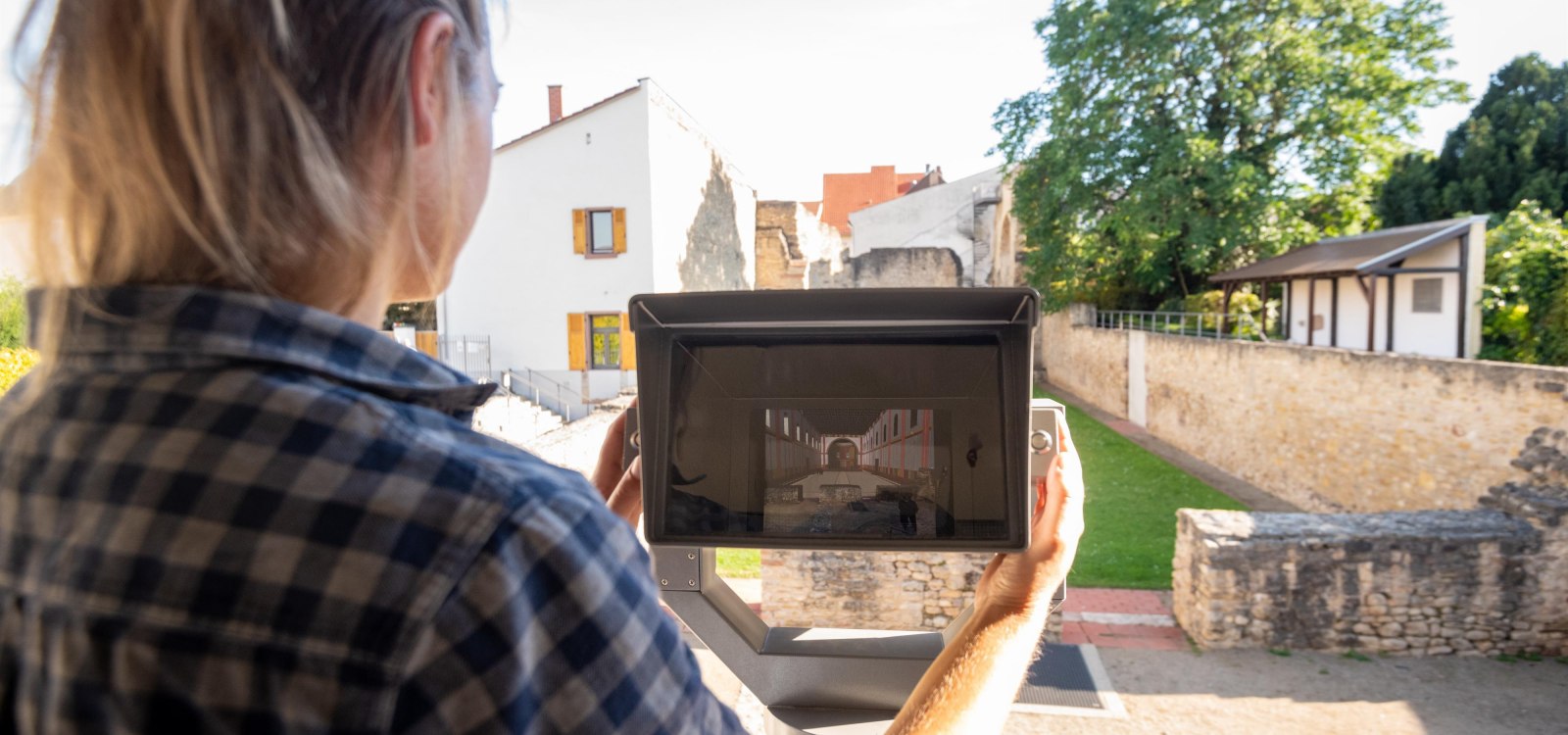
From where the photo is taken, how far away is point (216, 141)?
42 centimetres

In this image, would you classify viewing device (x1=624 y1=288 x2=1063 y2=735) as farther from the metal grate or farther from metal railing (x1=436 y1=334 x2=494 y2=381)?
metal railing (x1=436 y1=334 x2=494 y2=381)

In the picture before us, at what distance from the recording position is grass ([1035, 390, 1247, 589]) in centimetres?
673

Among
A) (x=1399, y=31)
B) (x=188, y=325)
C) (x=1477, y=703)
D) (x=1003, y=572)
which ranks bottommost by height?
(x=1477, y=703)

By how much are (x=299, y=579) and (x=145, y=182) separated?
20 centimetres

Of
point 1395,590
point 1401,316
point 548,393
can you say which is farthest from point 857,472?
point 1401,316

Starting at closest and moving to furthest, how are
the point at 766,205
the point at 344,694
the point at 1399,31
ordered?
the point at 344,694 < the point at 1399,31 < the point at 766,205

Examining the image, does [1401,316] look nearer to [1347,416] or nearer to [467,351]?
[1347,416]

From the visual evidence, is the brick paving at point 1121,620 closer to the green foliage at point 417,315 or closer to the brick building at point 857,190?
the green foliage at point 417,315

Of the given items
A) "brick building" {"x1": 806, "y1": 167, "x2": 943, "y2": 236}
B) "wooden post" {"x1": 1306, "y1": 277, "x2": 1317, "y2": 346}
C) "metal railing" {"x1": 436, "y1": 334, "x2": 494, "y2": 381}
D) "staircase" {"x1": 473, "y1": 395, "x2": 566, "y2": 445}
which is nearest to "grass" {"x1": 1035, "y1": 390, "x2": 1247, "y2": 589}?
"wooden post" {"x1": 1306, "y1": 277, "x2": 1317, "y2": 346}

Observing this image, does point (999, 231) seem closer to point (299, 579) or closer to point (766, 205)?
point (766, 205)

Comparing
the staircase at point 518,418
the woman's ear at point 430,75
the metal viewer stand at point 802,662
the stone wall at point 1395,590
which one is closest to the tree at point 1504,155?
the stone wall at point 1395,590

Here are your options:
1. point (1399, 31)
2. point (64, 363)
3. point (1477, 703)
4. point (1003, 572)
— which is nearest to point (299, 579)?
point (64, 363)

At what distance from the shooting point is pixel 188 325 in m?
0.42

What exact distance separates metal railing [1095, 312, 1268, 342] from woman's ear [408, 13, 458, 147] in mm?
12416
